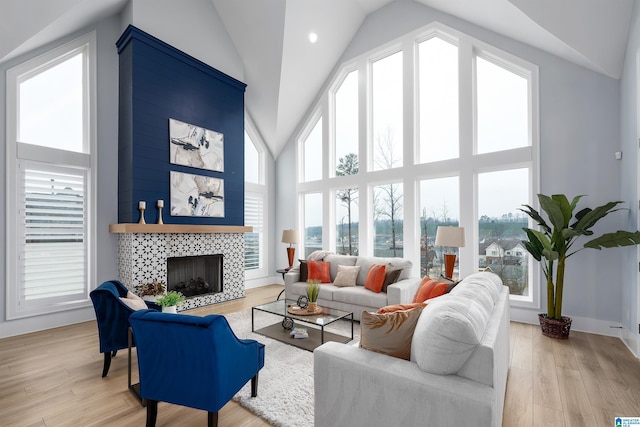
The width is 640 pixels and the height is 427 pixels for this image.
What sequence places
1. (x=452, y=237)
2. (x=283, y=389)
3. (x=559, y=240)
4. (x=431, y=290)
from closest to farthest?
1. (x=283, y=389)
2. (x=431, y=290)
3. (x=559, y=240)
4. (x=452, y=237)

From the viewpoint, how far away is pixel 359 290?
450 centimetres

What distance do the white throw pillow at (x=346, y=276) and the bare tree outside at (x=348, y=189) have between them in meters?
1.51

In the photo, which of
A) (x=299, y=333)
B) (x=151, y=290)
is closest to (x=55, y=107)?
(x=151, y=290)

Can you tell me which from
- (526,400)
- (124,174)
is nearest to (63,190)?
(124,174)

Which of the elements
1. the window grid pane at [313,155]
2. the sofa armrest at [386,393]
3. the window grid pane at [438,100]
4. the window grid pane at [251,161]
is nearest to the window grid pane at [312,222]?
the window grid pane at [313,155]

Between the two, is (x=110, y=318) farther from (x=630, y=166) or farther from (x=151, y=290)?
(x=630, y=166)

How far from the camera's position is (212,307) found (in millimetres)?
5297

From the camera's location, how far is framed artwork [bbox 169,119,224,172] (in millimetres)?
5074

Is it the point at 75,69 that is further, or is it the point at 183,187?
the point at 183,187

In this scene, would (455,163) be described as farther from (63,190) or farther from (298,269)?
(63,190)

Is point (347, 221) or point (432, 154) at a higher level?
point (432, 154)

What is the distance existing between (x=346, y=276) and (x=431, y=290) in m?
1.82

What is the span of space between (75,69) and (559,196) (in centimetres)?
704

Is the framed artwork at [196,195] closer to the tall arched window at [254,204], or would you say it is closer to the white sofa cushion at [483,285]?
the tall arched window at [254,204]
